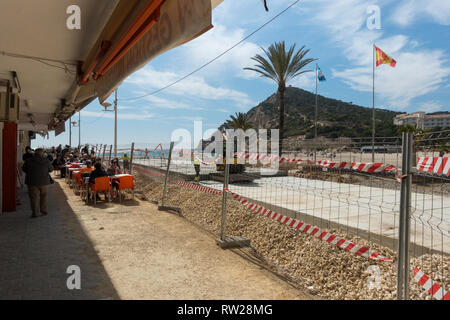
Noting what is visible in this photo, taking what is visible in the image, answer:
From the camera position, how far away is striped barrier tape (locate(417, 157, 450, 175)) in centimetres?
284

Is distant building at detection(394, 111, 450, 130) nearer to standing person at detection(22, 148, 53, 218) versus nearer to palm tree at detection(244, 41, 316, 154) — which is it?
palm tree at detection(244, 41, 316, 154)

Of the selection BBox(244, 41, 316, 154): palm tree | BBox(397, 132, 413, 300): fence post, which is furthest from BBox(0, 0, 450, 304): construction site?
BBox(244, 41, 316, 154): palm tree

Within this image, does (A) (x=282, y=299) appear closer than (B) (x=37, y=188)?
Yes

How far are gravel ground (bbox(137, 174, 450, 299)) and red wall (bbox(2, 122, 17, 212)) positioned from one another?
16.7ft

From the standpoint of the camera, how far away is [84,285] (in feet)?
11.0

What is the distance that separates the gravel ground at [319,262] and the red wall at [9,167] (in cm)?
508

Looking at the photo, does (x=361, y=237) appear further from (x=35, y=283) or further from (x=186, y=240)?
(x=35, y=283)

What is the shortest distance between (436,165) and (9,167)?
29.6 feet

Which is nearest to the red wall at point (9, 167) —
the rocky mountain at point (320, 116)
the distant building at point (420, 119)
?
the distant building at point (420, 119)

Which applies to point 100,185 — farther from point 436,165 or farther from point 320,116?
point 320,116
